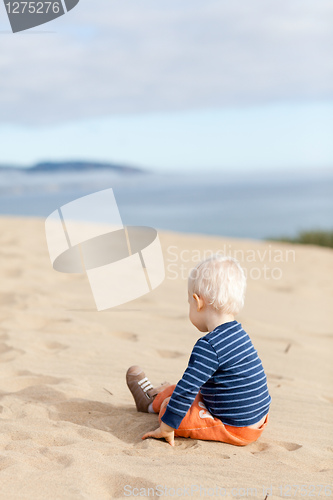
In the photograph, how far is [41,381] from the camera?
3.16m

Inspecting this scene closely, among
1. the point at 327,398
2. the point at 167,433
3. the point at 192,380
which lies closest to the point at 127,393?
the point at 167,433

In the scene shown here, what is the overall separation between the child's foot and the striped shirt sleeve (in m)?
0.36

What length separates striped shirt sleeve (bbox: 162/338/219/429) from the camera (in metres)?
2.41

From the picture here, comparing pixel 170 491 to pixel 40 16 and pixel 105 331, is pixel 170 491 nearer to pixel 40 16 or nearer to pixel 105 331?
pixel 105 331

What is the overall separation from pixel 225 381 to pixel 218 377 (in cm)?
4

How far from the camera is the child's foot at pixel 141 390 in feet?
9.20

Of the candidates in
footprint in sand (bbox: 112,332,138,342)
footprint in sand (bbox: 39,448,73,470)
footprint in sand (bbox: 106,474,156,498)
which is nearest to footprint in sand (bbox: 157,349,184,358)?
footprint in sand (bbox: 112,332,138,342)

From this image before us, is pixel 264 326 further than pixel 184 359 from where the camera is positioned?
Yes

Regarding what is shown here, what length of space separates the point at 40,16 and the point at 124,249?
10.4 ft

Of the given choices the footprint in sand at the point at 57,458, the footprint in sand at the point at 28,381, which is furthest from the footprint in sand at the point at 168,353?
the footprint in sand at the point at 57,458

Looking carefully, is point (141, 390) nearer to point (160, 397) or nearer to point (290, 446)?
point (160, 397)

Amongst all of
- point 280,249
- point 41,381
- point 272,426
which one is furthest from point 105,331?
point 280,249

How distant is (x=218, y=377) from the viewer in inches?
97.8

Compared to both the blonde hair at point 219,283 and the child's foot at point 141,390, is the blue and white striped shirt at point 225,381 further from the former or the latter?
the child's foot at point 141,390
